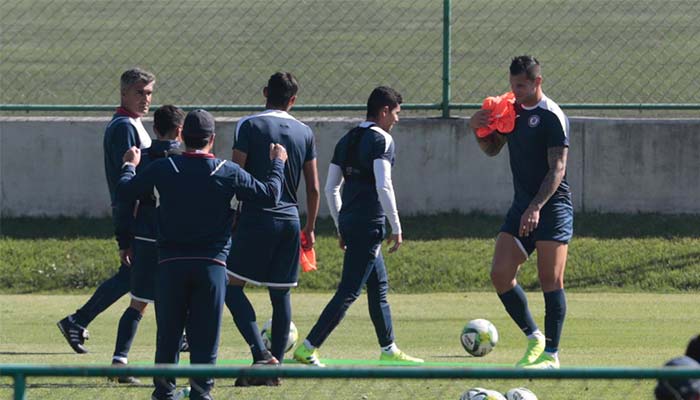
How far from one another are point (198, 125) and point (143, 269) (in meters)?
1.63

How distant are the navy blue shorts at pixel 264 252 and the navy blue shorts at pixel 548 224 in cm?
148

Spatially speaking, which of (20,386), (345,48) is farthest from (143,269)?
(345,48)

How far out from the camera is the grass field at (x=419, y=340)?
305 inches

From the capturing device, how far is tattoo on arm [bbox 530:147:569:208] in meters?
8.53

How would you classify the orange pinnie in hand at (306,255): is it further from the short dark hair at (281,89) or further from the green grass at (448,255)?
the green grass at (448,255)

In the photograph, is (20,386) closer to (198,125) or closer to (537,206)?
(198,125)

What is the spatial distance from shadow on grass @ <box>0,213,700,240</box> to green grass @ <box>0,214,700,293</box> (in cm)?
1

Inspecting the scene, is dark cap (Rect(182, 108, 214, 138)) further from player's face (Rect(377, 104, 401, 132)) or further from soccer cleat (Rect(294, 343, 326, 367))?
soccer cleat (Rect(294, 343, 326, 367))

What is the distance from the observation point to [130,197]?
6.96 m

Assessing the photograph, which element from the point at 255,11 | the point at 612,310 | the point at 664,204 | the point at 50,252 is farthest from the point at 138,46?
the point at 612,310

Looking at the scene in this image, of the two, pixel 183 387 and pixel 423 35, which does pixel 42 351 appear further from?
pixel 423 35

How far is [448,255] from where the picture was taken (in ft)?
45.4

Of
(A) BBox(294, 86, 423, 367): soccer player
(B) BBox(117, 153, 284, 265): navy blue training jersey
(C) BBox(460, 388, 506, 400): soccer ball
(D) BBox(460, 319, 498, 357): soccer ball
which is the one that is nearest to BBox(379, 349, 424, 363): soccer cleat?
(A) BBox(294, 86, 423, 367): soccer player

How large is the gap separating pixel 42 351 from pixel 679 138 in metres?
7.58
